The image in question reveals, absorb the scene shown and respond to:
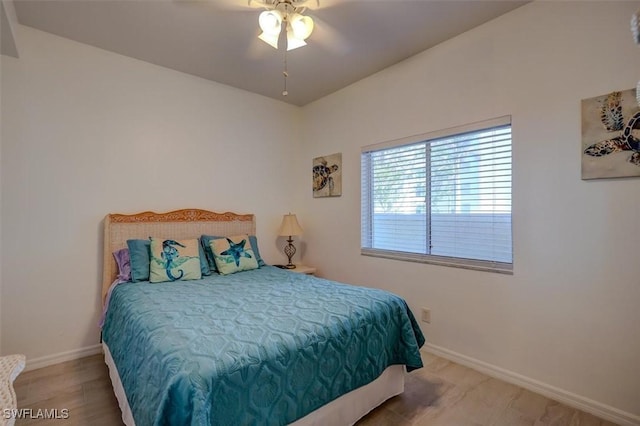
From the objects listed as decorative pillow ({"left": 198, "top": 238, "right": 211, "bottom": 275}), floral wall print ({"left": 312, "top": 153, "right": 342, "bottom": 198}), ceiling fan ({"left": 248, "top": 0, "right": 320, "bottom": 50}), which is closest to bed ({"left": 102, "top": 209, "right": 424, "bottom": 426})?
decorative pillow ({"left": 198, "top": 238, "right": 211, "bottom": 275})

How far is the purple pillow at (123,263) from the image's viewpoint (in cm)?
253

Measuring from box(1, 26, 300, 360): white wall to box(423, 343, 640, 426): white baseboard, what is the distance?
2.73m

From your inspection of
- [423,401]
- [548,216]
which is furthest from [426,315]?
[548,216]

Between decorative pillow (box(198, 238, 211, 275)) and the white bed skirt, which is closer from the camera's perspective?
the white bed skirt

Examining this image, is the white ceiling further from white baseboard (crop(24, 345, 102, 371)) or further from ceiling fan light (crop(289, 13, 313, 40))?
white baseboard (crop(24, 345, 102, 371))

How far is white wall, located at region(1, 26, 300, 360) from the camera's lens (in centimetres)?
235

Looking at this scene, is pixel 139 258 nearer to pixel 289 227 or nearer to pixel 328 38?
pixel 289 227

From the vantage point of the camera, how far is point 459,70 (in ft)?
8.16

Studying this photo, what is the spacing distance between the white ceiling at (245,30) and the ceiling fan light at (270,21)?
0.34 metres

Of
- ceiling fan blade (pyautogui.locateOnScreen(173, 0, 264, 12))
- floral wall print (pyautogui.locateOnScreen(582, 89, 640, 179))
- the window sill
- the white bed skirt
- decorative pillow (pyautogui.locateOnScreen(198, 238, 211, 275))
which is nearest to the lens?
the white bed skirt

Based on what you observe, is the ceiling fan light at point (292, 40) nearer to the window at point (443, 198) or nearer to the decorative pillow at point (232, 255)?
the window at point (443, 198)

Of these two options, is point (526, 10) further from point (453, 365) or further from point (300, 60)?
point (453, 365)

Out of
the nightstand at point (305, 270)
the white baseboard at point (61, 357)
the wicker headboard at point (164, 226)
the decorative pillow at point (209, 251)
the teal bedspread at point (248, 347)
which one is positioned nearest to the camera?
the teal bedspread at point (248, 347)

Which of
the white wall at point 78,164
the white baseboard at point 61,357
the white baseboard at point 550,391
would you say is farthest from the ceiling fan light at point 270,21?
the white baseboard at point 61,357
